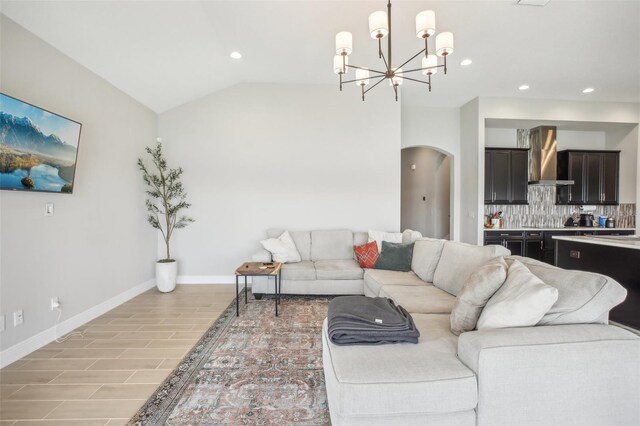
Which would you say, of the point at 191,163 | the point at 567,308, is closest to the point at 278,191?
the point at 191,163


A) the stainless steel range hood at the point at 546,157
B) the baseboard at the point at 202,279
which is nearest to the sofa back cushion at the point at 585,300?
the baseboard at the point at 202,279

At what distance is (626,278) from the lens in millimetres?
2953

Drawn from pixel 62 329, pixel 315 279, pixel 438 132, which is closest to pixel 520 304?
pixel 315 279

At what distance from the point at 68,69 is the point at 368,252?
3.93 metres

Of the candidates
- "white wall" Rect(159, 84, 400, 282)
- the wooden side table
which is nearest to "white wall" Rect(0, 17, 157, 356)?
"white wall" Rect(159, 84, 400, 282)

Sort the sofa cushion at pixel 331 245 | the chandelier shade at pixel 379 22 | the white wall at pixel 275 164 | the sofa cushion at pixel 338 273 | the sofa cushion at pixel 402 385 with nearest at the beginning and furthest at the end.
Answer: the sofa cushion at pixel 402 385, the chandelier shade at pixel 379 22, the sofa cushion at pixel 338 273, the sofa cushion at pixel 331 245, the white wall at pixel 275 164

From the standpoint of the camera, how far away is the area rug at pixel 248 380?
171cm

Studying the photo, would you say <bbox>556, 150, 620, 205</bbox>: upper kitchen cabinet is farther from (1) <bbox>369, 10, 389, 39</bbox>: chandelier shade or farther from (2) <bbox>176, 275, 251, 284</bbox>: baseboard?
(2) <bbox>176, 275, 251, 284</bbox>: baseboard

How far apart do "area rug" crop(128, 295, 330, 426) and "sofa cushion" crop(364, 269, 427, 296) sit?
2.33ft

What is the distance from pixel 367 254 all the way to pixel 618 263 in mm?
2669

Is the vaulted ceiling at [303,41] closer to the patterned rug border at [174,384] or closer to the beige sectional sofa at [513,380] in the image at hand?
the beige sectional sofa at [513,380]

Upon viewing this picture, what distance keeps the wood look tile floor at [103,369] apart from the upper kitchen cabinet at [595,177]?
6.73 m

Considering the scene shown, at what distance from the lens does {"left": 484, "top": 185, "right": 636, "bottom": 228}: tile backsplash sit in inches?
223

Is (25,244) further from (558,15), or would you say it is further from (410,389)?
(558,15)
